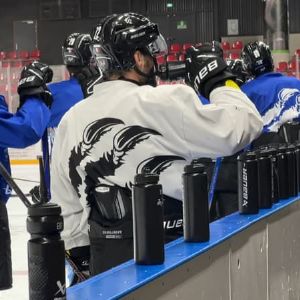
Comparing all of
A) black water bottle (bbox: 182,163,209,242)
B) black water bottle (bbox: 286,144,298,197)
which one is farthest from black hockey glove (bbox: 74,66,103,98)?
black water bottle (bbox: 182,163,209,242)

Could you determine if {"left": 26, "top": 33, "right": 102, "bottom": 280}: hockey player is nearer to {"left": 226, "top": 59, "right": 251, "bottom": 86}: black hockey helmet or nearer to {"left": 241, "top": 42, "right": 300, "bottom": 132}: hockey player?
{"left": 226, "top": 59, "right": 251, "bottom": 86}: black hockey helmet

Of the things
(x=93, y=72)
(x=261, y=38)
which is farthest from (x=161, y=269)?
(x=261, y=38)

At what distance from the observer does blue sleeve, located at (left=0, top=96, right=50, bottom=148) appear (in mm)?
2525

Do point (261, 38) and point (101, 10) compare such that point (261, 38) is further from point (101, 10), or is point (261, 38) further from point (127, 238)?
point (127, 238)

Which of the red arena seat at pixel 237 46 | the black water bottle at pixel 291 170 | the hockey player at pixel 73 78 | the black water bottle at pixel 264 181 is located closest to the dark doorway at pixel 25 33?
the red arena seat at pixel 237 46

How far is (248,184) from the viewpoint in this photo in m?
2.15

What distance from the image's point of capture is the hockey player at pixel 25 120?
8.26ft

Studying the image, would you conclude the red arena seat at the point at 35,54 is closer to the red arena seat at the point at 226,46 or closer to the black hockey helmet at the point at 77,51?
the red arena seat at the point at 226,46

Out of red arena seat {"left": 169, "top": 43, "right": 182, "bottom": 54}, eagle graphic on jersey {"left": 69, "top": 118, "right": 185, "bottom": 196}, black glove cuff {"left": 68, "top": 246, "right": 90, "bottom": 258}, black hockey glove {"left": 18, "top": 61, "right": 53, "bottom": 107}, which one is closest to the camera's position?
eagle graphic on jersey {"left": 69, "top": 118, "right": 185, "bottom": 196}

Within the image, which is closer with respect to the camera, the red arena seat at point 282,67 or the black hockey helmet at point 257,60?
the black hockey helmet at point 257,60

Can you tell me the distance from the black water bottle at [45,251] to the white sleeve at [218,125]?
A: 2.22ft

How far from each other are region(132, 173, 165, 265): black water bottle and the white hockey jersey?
0.30 metres

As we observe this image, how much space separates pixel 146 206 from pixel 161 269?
122 millimetres

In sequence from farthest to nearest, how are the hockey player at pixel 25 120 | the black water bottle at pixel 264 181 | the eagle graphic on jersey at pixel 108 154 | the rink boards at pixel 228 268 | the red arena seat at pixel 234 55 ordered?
the red arena seat at pixel 234 55 → the hockey player at pixel 25 120 → the black water bottle at pixel 264 181 → the eagle graphic on jersey at pixel 108 154 → the rink boards at pixel 228 268
